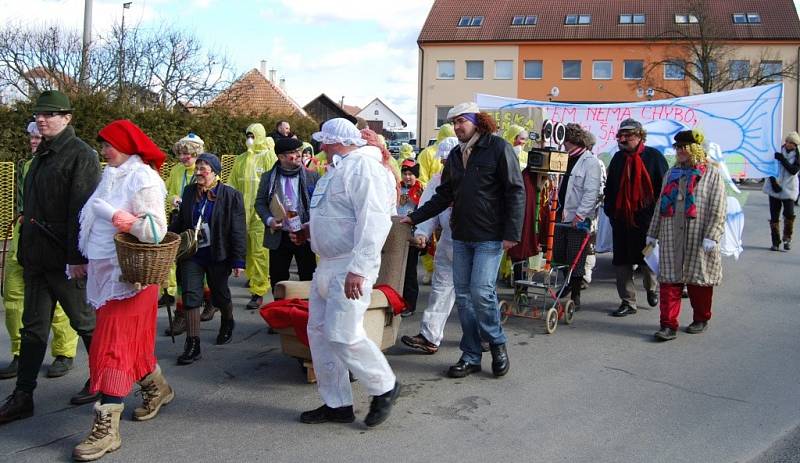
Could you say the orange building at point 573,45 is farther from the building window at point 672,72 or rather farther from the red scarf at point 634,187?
the red scarf at point 634,187

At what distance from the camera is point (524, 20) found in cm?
5316

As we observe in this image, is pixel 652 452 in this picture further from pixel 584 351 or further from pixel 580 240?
pixel 580 240

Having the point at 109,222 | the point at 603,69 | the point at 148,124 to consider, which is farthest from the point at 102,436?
the point at 603,69

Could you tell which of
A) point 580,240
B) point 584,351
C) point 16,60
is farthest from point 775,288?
point 16,60

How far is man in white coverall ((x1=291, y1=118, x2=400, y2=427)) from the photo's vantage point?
14.9 feet

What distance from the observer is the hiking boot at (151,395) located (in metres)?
4.93

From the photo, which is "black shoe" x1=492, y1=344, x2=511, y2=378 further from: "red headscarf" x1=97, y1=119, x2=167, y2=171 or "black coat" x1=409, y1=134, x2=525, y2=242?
"red headscarf" x1=97, y1=119, x2=167, y2=171

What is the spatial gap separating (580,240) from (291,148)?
3.04 m

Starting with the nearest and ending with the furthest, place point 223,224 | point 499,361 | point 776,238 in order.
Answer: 1. point 499,361
2. point 223,224
3. point 776,238

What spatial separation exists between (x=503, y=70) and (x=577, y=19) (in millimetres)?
5919

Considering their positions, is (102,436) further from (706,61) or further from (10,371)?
(706,61)

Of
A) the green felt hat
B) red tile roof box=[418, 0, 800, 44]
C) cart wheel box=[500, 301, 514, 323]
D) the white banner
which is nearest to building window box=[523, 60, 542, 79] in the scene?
red tile roof box=[418, 0, 800, 44]

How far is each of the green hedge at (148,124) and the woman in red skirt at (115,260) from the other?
7719 mm

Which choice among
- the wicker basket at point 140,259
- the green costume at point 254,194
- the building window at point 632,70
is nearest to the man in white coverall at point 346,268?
the wicker basket at point 140,259
